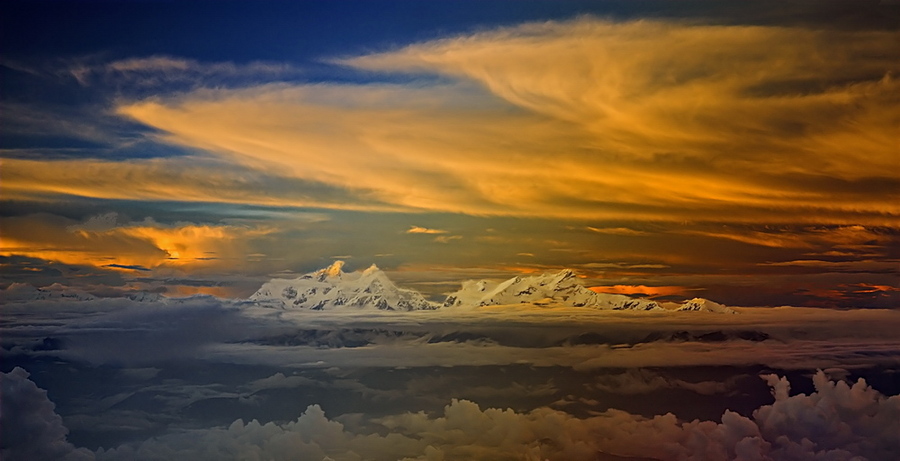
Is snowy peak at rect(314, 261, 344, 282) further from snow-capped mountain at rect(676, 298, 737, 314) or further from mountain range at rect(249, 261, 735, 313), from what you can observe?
snow-capped mountain at rect(676, 298, 737, 314)

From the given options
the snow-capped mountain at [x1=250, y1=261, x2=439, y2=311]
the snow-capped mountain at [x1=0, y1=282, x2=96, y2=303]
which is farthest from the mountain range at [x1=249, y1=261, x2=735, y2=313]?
the snow-capped mountain at [x1=0, y1=282, x2=96, y2=303]

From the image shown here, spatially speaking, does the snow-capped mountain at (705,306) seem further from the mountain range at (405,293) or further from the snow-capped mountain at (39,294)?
the snow-capped mountain at (39,294)

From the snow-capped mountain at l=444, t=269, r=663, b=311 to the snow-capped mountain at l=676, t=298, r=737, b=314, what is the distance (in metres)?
0.40

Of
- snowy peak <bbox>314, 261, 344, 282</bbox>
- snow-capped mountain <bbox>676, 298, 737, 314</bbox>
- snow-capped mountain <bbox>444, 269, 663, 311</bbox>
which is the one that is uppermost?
snowy peak <bbox>314, 261, 344, 282</bbox>

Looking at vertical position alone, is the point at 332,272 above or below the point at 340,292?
above

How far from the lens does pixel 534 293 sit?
4773 mm

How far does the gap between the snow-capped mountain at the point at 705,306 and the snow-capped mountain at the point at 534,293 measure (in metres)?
0.40

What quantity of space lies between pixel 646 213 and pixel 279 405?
2.48 meters

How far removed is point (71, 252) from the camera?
4.87m

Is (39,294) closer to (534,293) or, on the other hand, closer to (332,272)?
(332,272)

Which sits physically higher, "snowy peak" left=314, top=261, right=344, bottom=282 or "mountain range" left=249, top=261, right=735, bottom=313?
"snowy peak" left=314, top=261, right=344, bottom=282

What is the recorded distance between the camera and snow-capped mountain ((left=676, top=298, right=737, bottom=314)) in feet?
15.8

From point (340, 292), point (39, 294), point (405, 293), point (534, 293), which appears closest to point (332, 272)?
point (340, 292)

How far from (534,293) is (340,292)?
1.17 meters
